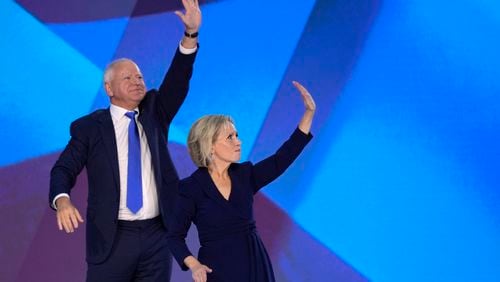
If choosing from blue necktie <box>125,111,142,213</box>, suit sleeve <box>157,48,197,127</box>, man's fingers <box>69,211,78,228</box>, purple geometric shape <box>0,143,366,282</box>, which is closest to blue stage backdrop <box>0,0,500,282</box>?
purple geometric shape <box>0,143,366,282</box>

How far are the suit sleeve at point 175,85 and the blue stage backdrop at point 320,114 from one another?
1577 mm

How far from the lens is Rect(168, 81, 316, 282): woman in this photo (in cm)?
263

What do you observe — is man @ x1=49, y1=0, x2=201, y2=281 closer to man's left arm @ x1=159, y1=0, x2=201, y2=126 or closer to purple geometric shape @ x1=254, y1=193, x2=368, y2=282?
man's left arm @ x1=159, y1=0, x2=201, y2=126

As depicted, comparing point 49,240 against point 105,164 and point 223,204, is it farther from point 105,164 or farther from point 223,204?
point 223,204

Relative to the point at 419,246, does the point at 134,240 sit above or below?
below

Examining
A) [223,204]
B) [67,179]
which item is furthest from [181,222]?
[67,179]

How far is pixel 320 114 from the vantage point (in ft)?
15.5

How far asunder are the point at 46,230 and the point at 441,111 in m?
2.49

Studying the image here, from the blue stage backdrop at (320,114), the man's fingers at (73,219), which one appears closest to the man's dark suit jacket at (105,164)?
the man's fingers at (73,219)

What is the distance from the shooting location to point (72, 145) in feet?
10.0

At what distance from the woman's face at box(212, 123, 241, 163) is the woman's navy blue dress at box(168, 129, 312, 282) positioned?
86mm

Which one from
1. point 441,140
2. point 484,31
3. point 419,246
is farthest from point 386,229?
point 484,31

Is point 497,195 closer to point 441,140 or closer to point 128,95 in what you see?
point 441,140

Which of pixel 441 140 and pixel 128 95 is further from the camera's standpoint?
pixel 441 140
